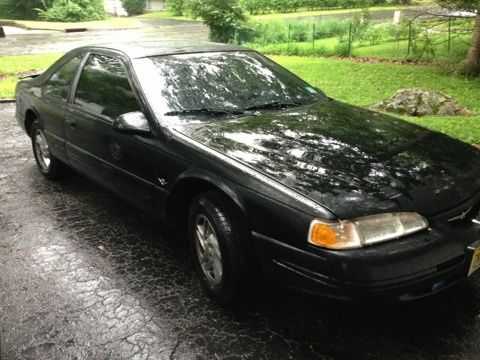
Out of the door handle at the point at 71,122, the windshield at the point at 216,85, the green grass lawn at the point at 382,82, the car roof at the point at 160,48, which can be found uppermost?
the car roof at the point at 160,48

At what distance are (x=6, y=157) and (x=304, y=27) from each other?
14927 millimetres

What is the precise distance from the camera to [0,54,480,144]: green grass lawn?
7.21 m

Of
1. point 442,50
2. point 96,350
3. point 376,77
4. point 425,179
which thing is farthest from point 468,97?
point 96,350

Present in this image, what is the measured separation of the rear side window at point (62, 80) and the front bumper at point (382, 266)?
9.35 feet

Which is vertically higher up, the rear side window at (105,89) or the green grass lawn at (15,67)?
the rear side window at (105,89)

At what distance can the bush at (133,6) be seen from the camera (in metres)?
43.4

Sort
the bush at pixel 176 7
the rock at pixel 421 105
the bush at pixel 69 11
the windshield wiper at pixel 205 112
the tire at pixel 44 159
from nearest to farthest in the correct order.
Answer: the windshield wiper at pixel 205 112 < the tire at pixel 44 159 < the rock at pixel 421 105 < the bush at pixel 69 11 < the bush at pixel 176 7

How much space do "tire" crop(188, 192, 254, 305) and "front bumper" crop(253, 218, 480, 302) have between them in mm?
218

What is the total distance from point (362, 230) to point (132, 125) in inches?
69.4

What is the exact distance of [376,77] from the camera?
11445mm

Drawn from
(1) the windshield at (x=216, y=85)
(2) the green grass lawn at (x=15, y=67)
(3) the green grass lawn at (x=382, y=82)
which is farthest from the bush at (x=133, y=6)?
(1) the windshield at (x=216, y=85)

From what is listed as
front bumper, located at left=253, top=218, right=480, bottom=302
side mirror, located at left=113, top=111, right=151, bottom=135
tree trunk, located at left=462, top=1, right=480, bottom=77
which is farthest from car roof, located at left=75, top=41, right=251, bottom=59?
tree trunk, located at left=462, top=1, right=480, bottom=77

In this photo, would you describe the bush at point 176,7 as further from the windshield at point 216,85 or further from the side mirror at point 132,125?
the side mirror at point 132,125

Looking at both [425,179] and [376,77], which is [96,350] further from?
[376,77]
